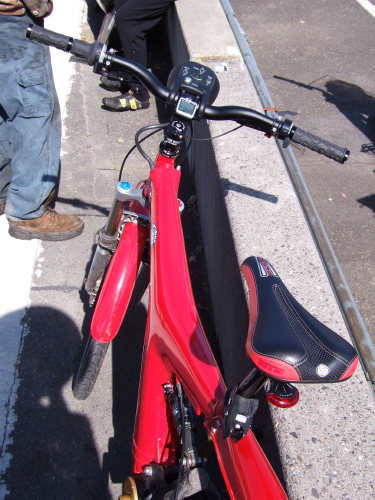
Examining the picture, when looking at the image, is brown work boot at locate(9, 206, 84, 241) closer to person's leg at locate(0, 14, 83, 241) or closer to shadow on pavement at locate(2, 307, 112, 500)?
person's leg at locate(0, 14, 83, 241)

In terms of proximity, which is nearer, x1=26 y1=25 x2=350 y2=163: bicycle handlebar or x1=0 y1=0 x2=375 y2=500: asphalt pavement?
x1=0 y1=0 x2=375 y2=500: asphalt pavement

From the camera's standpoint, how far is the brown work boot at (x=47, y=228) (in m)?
3.72

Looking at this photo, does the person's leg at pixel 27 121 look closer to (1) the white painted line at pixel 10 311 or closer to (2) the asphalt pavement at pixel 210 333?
(1) the white painted line at pixel 10 311

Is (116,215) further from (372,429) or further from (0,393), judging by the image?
(372,429)

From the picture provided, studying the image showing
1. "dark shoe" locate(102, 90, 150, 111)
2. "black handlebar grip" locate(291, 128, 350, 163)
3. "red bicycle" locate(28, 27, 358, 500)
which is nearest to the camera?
"red bicycle" locate(28, 27, 358, 500)

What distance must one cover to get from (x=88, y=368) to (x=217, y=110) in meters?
1.51

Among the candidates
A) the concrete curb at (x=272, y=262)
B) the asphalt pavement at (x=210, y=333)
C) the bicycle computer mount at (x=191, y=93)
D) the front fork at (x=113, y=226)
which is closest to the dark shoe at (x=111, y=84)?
the concrete curb at (x=272, y=262)

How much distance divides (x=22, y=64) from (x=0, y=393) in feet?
6.47

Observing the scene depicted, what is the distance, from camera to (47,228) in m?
3.75

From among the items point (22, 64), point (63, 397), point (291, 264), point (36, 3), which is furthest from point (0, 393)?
point (36, 3)

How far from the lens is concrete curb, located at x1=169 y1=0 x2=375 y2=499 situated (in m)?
1.70

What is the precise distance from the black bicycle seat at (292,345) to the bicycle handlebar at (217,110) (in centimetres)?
78

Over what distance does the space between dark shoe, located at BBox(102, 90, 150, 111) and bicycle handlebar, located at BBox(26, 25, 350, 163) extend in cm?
302

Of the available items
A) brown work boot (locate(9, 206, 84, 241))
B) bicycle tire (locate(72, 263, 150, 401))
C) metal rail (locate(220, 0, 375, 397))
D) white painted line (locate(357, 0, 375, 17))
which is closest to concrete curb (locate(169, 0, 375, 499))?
metal rail (locate(220, 0, 375, 397))
